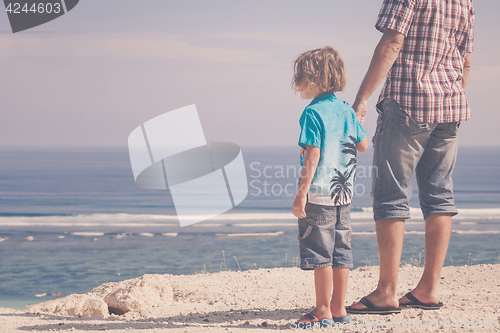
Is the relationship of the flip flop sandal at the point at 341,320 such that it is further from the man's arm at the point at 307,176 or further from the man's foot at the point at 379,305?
the man's arm at the point at 307,176

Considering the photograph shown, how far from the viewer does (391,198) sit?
2.47 meters

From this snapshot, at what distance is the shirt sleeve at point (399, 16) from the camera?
238cm

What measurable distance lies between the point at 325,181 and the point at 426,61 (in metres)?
1.01

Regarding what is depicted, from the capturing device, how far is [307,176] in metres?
2.28

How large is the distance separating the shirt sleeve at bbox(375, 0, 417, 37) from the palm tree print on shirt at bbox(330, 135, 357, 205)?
712mm

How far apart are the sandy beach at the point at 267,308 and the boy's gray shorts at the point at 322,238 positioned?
40cm

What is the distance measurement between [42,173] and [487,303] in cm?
5895

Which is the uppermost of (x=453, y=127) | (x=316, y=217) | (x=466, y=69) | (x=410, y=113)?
(x=466, y=69)

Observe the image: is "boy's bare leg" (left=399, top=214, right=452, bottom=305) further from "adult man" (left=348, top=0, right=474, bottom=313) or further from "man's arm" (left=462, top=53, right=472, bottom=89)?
"man's arm" (left=462, top=53, right=472, bottom=89)

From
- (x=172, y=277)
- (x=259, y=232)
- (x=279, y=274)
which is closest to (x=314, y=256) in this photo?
(x=279, y=274)

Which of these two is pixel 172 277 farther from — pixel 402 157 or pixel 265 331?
pixel 402 157

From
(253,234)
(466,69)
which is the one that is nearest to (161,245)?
(253,234)

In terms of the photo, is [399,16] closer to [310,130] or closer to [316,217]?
[310,130]

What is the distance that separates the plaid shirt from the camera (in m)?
2.40
